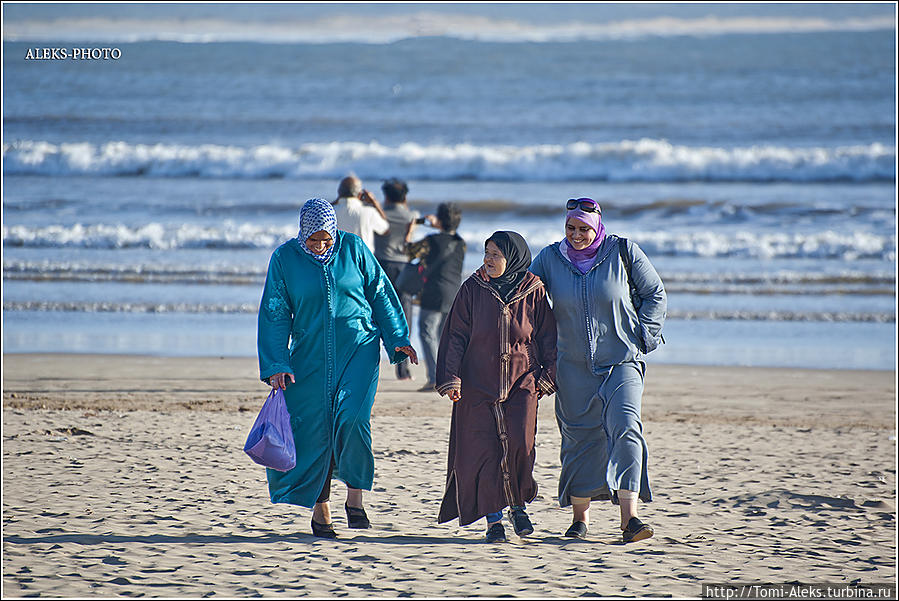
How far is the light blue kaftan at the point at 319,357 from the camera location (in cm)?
430

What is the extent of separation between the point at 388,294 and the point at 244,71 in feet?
115

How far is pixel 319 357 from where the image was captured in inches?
170

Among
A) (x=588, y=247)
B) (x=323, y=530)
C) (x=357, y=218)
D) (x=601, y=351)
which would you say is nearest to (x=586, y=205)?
(x=588, y=247)

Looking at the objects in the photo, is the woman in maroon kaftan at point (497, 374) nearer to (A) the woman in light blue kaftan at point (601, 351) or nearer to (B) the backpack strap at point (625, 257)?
(A) the woman in light blue kaftan at point (601, 351)

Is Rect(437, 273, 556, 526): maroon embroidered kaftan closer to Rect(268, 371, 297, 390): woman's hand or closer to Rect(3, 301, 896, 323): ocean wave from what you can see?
Rect(268, 371, 297, 390): woman's hand

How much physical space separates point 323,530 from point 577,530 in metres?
1.09

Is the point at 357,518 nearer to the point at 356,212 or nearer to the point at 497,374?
the point at 497,374

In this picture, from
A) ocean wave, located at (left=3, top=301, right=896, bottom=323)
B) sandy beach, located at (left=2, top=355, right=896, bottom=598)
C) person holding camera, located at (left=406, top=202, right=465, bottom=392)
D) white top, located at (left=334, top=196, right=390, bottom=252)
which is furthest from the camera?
ocean wave, located at (left=3, top=301, right=896, bottom=323)

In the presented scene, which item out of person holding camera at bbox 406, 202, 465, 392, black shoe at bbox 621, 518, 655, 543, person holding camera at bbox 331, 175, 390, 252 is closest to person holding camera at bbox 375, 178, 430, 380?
person holding camera at bbox 406, 202, 465, 392

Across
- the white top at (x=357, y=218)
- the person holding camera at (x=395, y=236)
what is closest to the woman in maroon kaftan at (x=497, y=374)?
the white top at (x=357, y=218)

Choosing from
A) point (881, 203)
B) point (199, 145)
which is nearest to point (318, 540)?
point (881, 203)

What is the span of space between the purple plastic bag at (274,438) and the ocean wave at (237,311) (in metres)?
7.62

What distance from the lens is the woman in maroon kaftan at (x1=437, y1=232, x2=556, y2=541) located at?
4.32 m

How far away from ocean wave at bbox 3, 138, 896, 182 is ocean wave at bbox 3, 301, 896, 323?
14.4 m
